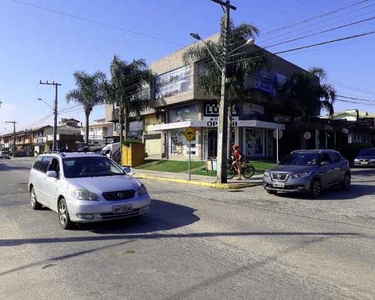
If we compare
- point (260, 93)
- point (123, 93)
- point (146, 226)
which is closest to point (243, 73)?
point (260, 93)

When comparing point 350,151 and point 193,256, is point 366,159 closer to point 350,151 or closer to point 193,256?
point 350,151

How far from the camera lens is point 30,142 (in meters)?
100

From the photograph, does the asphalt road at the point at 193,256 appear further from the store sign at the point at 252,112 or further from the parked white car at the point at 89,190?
the store sign at the point at 252,112

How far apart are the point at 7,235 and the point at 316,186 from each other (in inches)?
397

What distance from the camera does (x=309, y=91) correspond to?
3738 cm

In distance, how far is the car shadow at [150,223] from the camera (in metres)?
8.18

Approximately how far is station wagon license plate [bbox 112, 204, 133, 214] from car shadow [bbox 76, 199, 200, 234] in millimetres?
410

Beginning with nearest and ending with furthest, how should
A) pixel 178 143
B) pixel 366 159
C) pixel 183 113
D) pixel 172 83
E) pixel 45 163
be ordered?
pixel 45 163, pixel 366 159, pixel 183 113, pixel 172 83, pixel 178 143

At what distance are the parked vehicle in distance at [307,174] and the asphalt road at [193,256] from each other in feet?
9.65

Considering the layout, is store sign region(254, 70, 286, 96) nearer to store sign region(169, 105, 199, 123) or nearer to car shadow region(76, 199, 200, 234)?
store sign region(169, 105, 199, 123)

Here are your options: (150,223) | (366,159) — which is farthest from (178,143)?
(150,223)

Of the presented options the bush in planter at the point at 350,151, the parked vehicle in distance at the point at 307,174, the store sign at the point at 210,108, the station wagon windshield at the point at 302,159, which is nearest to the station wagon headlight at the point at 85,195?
the parked vehicle in distance at the point at 307,174

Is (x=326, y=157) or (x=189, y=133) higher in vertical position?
(x=189, y=133)

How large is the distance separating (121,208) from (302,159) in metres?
8.96
